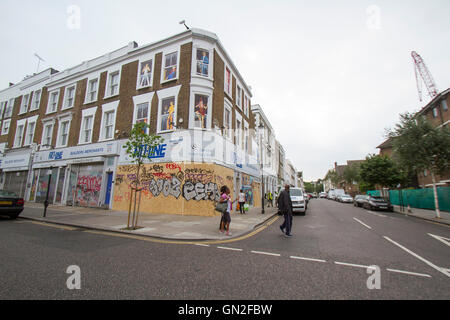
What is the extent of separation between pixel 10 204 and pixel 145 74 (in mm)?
11235

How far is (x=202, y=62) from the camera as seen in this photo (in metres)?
13.7

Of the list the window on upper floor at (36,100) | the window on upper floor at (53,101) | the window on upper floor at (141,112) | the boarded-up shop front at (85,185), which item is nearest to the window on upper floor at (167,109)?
the window on upper floor at (141,112)

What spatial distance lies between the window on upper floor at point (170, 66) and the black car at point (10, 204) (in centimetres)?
1092

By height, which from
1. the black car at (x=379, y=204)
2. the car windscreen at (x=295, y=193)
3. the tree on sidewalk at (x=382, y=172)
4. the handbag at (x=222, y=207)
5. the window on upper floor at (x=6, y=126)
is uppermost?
the window on upper floor at (x=6, y=126)

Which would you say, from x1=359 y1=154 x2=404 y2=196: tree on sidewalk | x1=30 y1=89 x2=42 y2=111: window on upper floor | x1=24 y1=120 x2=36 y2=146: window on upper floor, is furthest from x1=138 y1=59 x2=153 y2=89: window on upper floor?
x1=359 y1=154 x2=404 y2=196: tree on sidewalk

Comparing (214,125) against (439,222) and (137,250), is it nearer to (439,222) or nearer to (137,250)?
(137,250)

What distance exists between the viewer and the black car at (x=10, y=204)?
9.32m

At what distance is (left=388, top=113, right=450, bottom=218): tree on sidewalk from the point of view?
43.6ft

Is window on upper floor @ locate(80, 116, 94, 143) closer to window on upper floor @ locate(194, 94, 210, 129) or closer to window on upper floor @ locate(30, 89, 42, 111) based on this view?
window on upper floor @ locate(30, 89, 42, 111)

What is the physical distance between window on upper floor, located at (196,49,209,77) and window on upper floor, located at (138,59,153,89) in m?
3.82

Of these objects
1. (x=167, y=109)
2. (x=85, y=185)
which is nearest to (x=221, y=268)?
(x=167, y=109)

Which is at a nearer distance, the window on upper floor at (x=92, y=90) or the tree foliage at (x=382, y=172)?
the window on upper floor at (x=92, y=90)

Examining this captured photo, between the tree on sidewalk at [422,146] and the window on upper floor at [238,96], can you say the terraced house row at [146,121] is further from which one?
the tree on sidewalk at [422,146]
